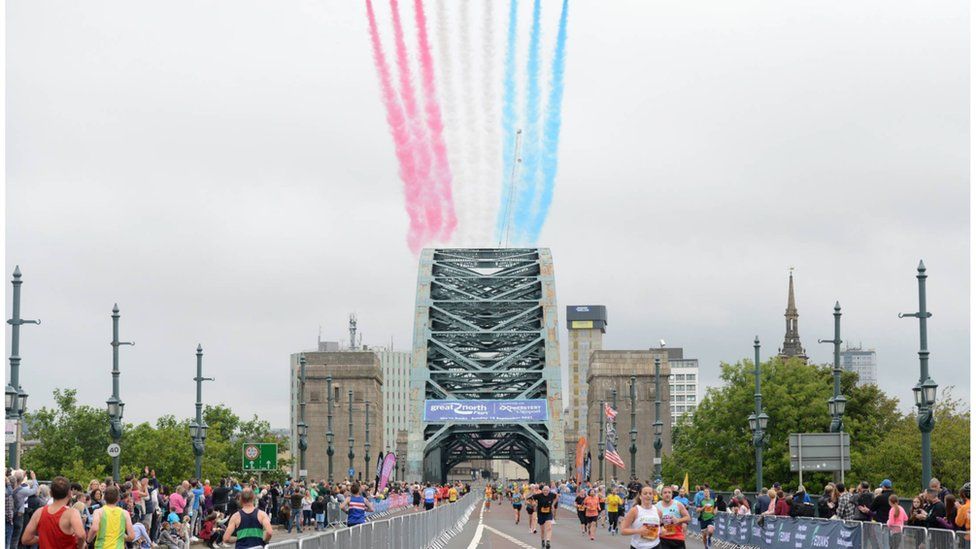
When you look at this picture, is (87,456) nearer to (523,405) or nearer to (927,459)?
(523,405)

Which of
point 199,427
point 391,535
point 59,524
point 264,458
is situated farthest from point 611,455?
point 59,524

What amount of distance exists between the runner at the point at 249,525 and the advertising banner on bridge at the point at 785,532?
44.4 ft

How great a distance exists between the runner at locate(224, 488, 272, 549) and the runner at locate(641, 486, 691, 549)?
583cm

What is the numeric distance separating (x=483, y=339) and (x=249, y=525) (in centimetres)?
13538

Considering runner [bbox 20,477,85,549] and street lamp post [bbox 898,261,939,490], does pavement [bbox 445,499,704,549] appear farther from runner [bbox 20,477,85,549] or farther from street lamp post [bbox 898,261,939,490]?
runner [bbox 20,477,85,549]

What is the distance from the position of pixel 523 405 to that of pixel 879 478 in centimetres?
5349

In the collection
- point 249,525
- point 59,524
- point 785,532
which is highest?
point 59,524

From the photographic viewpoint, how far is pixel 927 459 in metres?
37.2

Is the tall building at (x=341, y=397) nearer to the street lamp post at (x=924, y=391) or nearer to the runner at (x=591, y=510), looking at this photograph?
the runner at (x=591, y=510)

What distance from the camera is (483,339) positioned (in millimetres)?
154625

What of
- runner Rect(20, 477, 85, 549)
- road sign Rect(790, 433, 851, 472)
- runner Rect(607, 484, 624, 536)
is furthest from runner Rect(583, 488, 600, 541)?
runner Rect(20, 477, 85, 549)

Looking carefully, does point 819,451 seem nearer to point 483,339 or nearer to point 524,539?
point 524,539

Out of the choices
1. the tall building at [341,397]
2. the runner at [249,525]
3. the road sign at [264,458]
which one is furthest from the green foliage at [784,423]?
the tall building at [341,397]

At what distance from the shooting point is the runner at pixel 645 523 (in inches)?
854
